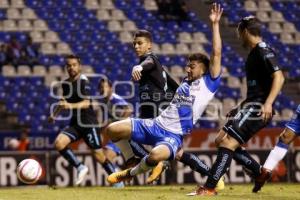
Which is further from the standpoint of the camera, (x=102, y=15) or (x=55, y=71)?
(x=102, y=15)

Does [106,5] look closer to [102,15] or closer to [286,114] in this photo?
[102,15]

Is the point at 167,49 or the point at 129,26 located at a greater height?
the point at 129,26

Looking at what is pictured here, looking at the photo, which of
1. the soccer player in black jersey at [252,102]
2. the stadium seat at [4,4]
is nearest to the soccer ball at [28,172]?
the soccer player in black jersey at [252,102]

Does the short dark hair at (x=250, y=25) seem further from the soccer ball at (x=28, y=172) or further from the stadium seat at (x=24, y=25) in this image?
the stadium seat at (x=24, y=25)

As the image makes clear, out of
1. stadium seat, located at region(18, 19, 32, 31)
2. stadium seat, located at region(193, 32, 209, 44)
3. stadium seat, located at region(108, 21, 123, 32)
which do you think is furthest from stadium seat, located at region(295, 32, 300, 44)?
stadium seat, located at region(18, 19, 32, 31)

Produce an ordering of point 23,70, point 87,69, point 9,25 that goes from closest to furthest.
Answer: point 23,70 → point 87,69 → point 9,25

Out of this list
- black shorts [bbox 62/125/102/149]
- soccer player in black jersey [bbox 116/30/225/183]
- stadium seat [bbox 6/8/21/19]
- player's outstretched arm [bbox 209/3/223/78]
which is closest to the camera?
player's outstretched arm [bbox 209/3/223/78]

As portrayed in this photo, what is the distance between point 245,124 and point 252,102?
1.21ft

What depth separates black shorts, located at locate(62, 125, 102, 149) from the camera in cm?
1416

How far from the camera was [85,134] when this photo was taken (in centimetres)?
1433

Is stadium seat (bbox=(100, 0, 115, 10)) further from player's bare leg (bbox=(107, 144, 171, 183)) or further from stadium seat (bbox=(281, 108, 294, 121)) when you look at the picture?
player's bare leg (bbox=(107, 144, 171, 183))

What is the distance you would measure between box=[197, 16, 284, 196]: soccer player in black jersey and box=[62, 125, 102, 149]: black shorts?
4208mm

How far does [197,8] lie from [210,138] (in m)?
7.60

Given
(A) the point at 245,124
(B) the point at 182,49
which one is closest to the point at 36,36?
(B) the point at 182,49
